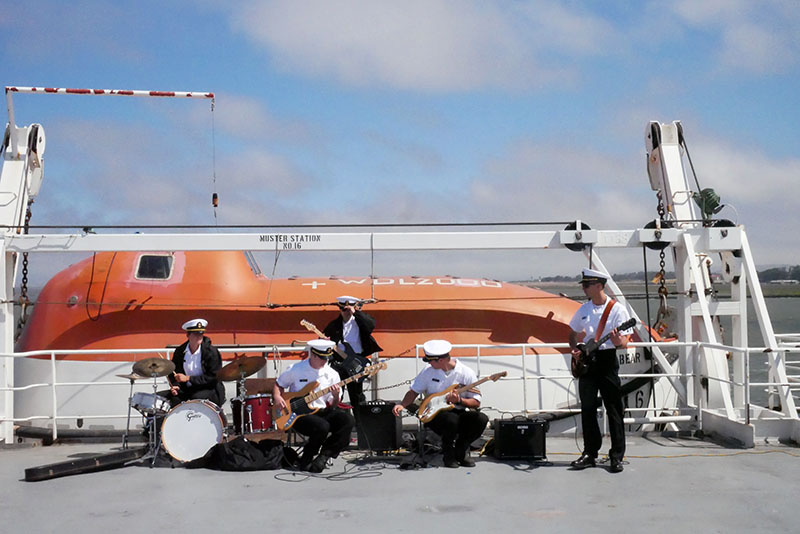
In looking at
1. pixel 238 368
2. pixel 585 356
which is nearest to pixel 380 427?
A: pixel 238 368

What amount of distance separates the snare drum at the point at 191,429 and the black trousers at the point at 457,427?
6.68ft

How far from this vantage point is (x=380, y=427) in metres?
8.27

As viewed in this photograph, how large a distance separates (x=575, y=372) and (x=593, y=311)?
1.95 ft

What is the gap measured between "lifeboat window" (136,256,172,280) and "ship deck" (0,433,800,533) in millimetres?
3652

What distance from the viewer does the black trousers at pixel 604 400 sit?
739 centimetres

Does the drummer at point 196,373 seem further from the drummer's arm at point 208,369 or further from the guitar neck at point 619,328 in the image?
the guitar neck at point 619,328

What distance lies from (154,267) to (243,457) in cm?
474

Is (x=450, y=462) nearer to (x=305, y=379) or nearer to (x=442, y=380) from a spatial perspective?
(x=442, y=380)

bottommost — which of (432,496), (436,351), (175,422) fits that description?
(432,496)

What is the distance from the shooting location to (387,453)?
27.1 ft

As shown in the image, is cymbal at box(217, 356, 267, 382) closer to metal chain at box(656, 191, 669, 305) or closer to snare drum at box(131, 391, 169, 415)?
snare drum at box(131, 391, 169, 415)

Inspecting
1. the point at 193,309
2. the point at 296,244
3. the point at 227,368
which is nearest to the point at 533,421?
the point at 227,368

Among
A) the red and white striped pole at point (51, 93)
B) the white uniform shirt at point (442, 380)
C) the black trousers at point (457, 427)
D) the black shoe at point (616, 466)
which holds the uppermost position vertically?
the red and white striped pole at point (51, 93)

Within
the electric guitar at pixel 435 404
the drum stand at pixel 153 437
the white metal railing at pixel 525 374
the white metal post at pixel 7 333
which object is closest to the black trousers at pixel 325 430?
the electric guitar at pixel 435 404
